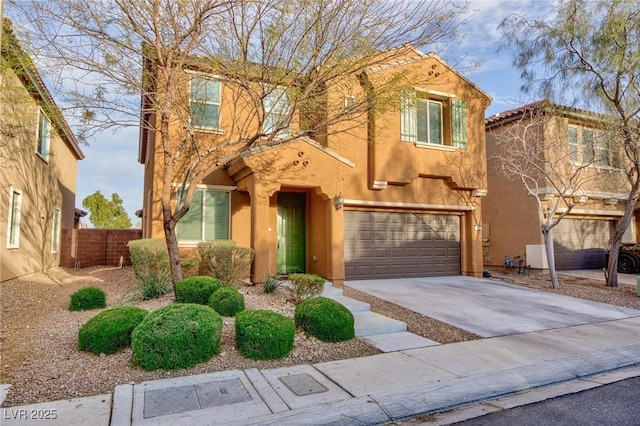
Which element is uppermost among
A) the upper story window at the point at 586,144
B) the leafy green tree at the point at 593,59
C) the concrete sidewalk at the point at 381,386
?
the leafy green tree at the point at 593,59

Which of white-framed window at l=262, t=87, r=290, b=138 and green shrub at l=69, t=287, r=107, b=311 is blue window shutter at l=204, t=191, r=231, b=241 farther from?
green shrub at l=69, t=287, r=107, b=311

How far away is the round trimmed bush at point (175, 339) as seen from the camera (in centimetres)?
473

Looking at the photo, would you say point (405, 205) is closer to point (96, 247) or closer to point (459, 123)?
point (459, 123)

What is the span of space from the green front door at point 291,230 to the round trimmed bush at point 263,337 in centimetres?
648

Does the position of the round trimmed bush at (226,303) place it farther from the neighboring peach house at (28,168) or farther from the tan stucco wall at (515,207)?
the tan stucco wall at (515,207)

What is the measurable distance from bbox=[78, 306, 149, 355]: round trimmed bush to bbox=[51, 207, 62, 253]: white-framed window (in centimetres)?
1248

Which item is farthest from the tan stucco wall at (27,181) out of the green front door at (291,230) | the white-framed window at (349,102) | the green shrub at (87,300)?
the white-framed window at (349,102)

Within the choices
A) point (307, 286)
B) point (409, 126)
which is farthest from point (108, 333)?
point (409, 126)

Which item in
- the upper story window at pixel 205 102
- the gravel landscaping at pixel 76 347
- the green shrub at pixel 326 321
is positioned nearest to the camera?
the gravel landscaping at pixel 76 347

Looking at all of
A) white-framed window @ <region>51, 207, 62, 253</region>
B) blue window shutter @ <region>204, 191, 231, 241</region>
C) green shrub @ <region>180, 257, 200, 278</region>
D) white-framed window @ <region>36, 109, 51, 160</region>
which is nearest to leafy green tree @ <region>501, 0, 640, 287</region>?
blue window shutter @ <region>204, 191, 231, 241</region>

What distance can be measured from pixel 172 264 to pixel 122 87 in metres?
3.53

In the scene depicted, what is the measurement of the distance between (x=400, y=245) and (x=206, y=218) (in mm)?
6309

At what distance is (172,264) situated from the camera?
24.7 feet

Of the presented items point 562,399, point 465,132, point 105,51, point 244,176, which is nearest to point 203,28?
point 105,51
